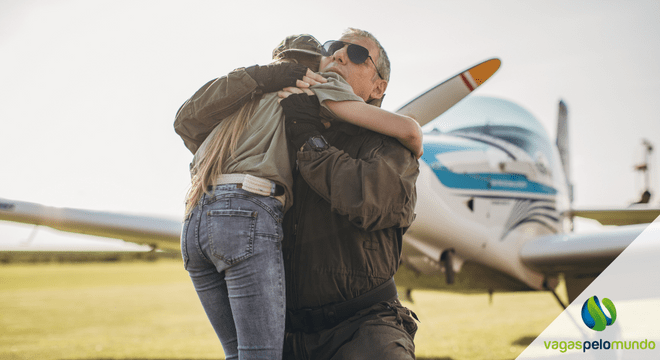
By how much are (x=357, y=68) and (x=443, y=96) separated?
179 cm

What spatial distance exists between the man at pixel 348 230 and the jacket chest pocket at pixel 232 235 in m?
0.20

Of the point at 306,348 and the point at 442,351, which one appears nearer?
the point at 306,348

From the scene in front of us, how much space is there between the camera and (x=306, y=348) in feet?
4.30

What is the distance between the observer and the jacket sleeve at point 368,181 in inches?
43.6

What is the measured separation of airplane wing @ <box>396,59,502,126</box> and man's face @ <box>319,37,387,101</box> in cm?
162

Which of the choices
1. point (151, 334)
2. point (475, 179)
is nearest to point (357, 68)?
point (475, 179)

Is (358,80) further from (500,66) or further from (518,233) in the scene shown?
(518,233)

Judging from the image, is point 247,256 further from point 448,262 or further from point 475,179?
point 475,179

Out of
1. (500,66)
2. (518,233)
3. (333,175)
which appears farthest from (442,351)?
(333,175)

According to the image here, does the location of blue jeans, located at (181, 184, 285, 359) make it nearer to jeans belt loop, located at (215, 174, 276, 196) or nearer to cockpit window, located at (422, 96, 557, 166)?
jeans belt loop, located at (215, 174, 276, 196)

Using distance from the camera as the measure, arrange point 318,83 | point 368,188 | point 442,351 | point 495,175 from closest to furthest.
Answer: point 368,188
point 318,83
point 495,175
point 442,351

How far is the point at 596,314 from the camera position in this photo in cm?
480

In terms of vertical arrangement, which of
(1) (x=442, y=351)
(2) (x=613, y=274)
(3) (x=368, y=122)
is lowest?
(1) (x=442, y=351)

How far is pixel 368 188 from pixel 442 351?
15.4 ft
